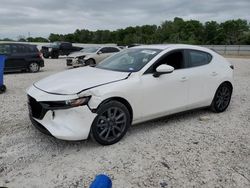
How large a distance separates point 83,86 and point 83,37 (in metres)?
67.8

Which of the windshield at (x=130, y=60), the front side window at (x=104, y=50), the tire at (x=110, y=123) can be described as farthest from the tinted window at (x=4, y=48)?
the tire at (x=110, y=123)

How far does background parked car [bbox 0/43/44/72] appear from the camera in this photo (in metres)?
12.6

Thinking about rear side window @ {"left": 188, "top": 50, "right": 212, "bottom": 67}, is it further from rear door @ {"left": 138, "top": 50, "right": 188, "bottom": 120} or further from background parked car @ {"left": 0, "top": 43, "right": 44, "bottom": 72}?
background parked car @ {"left": 0, "top": 43, "right": 44, "bottom": 72}

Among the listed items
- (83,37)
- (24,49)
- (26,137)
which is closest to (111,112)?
(26,137)

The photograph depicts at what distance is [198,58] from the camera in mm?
5414

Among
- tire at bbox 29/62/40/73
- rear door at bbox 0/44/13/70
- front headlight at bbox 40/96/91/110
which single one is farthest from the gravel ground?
tire at bbox 29/62/40/73

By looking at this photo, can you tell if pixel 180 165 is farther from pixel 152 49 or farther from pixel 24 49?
pixel 24 49

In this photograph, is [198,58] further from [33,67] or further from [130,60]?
[33,67]

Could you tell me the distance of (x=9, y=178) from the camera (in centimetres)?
317

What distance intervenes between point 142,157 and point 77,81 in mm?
1460

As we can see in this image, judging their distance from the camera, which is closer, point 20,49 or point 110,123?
point 110,123

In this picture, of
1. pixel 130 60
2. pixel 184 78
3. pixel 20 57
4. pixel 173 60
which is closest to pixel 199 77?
pixel 184 78

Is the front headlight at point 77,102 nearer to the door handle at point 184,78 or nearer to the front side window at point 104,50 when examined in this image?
the door handle at point 184,78

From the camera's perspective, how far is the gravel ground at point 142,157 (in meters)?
3.16
